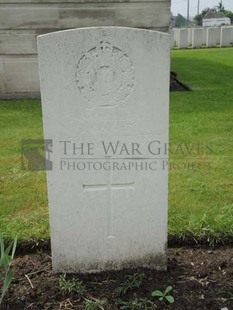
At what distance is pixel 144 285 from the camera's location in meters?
2.48

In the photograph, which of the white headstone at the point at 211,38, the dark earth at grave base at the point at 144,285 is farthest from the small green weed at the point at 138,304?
the white headstone at the point at 211,38

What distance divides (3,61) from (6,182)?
477 centimetres

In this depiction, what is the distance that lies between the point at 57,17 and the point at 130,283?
665 centimetres

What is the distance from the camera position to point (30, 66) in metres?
8.27

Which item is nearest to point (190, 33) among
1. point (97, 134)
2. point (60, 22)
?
point (60, 22)

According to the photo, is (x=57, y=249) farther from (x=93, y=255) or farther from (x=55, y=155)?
(x=55, y=155)

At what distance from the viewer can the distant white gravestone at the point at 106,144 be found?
2219 millimetres

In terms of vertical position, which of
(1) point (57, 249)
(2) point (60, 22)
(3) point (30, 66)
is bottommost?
(1) point (57, 249)

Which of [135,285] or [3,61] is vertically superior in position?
[3,61]

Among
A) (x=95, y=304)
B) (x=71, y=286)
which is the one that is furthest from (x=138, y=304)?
(x=71, y=286)

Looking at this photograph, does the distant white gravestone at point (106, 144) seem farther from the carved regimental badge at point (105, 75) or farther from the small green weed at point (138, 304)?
the small green weed at point (138, 304)

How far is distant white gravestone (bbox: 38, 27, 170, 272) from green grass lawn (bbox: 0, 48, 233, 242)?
59 centimetres

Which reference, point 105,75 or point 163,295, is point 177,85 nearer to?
point 105,75

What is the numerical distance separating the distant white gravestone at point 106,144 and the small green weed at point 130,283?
11 centimetres
